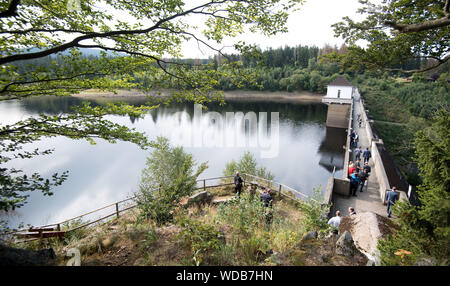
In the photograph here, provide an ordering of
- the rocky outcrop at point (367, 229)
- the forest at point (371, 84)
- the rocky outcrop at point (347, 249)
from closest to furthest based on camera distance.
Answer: the rocky outcrop at point (347, 249) < the rocky outcrop at point (367, 229) < the forest at point (371, 84)

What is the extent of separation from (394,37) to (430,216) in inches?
215

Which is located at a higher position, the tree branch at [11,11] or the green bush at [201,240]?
the tree branch at [11,11]

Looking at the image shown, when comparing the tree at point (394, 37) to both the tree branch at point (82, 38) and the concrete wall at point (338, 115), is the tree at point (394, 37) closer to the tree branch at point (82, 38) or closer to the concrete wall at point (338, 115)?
the tree branch at point (82, 38)

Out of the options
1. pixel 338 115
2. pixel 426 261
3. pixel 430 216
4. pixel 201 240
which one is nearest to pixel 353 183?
pixel 430 216

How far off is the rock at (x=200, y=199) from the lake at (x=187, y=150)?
813 centimetres

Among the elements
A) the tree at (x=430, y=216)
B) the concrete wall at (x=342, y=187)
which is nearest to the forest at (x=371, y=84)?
the tree at (x=430, y=216)

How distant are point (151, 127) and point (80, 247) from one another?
31815 millimetres

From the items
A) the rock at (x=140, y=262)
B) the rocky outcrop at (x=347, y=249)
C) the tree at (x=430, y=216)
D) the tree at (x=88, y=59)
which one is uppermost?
the tree at (x=88, y=59)

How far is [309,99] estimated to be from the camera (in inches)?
2953

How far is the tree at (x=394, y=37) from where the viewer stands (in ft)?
17.8

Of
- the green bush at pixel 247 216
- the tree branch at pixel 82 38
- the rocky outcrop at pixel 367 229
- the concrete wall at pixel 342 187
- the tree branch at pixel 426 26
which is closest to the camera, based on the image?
the tree branch at pixel 82 38

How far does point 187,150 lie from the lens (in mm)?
26469

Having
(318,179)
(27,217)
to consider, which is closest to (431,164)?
(318,179)

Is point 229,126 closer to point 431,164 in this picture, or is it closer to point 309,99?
point 431,164
